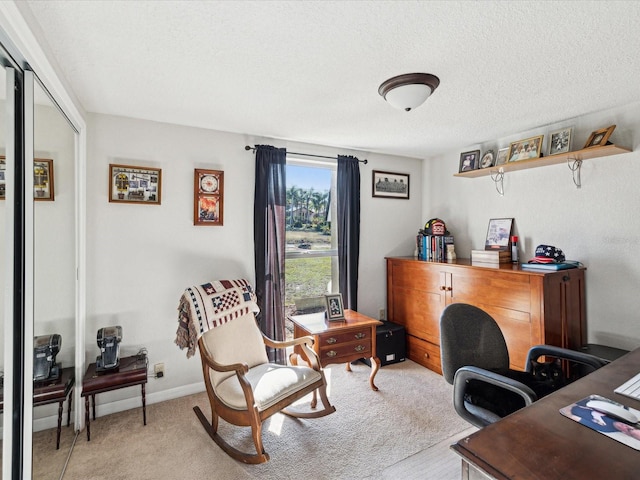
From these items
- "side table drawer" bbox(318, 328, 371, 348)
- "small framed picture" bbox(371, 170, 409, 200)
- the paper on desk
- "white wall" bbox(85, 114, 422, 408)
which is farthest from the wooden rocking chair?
"small framed picture" bbox(371, 170, 409, 200)

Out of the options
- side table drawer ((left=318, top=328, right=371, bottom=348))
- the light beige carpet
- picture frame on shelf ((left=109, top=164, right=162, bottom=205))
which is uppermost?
picture frame on shelf ((left=109, top=164, right=162, bottom=205))

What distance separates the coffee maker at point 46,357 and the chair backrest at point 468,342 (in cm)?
211

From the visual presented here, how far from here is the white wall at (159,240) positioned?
102 inches

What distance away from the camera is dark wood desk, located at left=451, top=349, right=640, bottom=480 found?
0.89 metres

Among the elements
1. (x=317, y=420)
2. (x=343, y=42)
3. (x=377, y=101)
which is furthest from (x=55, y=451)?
(x=377, y=101)

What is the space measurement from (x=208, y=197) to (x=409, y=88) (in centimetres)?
193

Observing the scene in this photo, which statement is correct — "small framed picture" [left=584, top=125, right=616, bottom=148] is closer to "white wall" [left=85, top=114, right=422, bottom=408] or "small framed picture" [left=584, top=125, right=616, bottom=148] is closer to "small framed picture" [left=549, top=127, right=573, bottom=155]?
"small framed picture" [left=549, top=127, right=573, bottom=155]

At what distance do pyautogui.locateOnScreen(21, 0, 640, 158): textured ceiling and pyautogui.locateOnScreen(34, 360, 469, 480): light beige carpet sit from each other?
2.00 m

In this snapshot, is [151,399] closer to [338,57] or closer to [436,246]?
[338,57]

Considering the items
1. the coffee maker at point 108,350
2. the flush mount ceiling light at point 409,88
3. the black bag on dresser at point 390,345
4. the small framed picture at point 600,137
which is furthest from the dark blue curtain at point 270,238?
the small framed picture at point 600,137

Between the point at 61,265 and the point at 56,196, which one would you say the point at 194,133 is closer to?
the point at 56,196

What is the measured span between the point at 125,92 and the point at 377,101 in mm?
1756

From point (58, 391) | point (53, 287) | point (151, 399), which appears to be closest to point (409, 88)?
point (53, 287)

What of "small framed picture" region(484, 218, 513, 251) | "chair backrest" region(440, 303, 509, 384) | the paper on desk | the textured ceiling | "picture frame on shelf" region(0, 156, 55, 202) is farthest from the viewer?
"small framed picture" region(484, 218, 513, 251)
